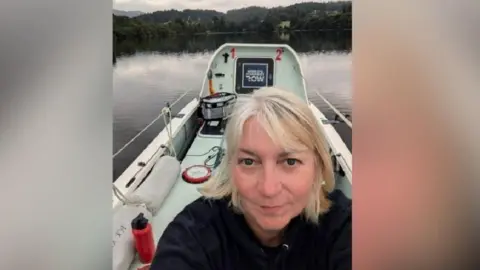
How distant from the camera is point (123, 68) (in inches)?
25.6

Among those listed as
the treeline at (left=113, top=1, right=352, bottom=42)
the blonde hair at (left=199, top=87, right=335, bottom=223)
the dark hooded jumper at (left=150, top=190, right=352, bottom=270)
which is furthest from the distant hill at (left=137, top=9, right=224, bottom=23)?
the dark hooded jumper at (left=150, top=190, right=352, bottom=270)

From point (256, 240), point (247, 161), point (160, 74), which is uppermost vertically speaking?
point (160, 74)

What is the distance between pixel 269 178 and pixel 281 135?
0.06 metres

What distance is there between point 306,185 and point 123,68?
30 cm

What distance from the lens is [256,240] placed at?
24.3 inches

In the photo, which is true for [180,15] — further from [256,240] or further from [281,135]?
[256,240]

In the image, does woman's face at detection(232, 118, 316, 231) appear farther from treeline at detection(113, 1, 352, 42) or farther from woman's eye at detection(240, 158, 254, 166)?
treeline at detection(113, 1, 352, 42)

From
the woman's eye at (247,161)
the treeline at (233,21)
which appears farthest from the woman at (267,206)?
the treeline at (233,21)

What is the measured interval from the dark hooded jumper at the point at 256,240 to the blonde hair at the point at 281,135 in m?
0.02

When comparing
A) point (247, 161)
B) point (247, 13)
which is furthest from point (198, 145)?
point (247, 13)
